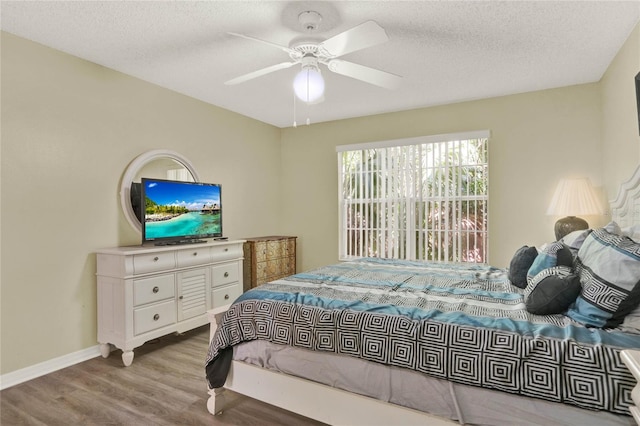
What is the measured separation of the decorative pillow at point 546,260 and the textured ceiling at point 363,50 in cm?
155

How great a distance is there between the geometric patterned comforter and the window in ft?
6.29

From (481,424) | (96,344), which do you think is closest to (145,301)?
(96,344)

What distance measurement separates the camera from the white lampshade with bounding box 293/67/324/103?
2.46 meters

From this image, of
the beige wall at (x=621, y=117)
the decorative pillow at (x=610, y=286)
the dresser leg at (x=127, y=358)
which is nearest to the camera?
the decorative pillow at (x=610, y=286)

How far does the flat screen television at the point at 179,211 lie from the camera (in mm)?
3209

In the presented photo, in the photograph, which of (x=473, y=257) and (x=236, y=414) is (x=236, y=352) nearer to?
(x=236, y=414)

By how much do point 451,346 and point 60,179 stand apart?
3.16 meters

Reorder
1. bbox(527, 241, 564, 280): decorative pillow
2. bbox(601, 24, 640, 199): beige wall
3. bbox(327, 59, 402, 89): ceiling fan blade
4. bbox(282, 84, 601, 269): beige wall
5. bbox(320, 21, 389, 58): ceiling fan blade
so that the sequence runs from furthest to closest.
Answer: bbox(282, 84, 601, 269): beige wall → bbox(601, 24, 640, 199): beige wall → bbox(327, 59, 402, 89): ceiling fan blade → bbox(527, 241, 564, 280): decorative pillow → bbox(320, 21, 389, 58): ceiling fan blade

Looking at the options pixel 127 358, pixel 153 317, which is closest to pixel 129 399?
pixel 127 358

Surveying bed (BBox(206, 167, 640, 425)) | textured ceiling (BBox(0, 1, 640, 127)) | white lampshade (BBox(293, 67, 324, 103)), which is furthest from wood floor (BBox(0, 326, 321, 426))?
textured ceiling (BBox(0, 1, 640, 127))

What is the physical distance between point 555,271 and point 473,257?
254 centimetres

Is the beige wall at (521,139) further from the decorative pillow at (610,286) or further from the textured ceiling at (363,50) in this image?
the decorative pillow at (610,286)

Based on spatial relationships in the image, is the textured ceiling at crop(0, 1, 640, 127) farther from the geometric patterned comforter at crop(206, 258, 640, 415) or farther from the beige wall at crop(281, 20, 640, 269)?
the geometric patterned comforter at crop(206, 258, 640, 415)

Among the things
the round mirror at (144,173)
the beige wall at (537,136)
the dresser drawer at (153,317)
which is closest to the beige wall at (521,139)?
the beige wall at (537,136)
